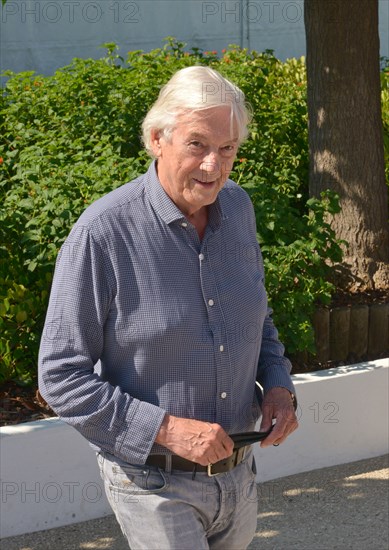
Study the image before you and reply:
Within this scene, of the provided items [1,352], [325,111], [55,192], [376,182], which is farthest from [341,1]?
[1,352]

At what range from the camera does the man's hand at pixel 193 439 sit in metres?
2.47

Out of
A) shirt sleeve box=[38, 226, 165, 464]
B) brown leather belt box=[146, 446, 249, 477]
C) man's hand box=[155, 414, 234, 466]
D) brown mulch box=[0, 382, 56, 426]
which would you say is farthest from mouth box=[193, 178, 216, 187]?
brown mulch box=[0, 382, 56, 426]

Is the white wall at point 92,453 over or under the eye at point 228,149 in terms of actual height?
under

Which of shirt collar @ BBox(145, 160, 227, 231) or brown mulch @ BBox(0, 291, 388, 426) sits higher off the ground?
shirt collar @ BBox(145, 160, 227, 231)

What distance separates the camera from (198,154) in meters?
2.48

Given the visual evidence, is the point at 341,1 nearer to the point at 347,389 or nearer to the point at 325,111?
the point at 325,111

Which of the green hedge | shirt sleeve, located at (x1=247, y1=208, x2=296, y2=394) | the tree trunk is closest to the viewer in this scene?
shirt sleeve, located at (x1=247, y1=208, x2=296, y2=394)

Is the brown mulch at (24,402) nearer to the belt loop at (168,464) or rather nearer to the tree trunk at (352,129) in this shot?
the tree trunk at (352,129)

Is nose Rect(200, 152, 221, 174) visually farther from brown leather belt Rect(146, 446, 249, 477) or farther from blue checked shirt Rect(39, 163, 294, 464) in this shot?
brown leather belt Rect(146, 446, 249, 477)

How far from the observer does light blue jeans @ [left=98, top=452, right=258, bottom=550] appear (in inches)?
101

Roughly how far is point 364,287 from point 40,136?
227 centimetres

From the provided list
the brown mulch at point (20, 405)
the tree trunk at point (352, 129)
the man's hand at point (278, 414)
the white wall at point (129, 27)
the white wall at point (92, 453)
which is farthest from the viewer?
the white wall at point (129, 27)

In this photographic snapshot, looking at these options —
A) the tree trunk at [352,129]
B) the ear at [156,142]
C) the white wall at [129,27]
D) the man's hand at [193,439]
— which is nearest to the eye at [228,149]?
the ear at [156,142]

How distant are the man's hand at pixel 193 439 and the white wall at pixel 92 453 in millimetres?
2078
